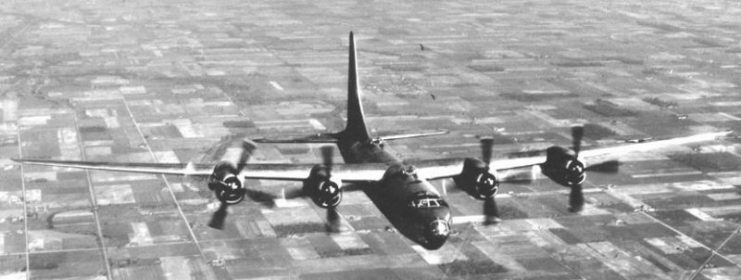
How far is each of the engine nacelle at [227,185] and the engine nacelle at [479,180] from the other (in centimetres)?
1428

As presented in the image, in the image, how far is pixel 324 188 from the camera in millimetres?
54500

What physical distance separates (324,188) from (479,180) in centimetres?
997

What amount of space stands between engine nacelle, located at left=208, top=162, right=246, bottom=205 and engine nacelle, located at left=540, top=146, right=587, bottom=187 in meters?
20.9

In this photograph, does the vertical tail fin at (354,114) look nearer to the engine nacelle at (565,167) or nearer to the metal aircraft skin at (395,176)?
the metal aircraft skin at (395,176)

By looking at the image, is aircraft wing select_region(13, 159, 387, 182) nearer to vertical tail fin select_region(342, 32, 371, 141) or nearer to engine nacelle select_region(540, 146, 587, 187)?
vertical tail fin select_region(342, 32, 371, 141)

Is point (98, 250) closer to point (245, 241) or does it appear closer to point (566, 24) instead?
point (245, 241)

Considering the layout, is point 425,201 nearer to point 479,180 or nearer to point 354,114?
point 479,180

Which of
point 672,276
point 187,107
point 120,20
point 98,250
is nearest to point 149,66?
point 187,107

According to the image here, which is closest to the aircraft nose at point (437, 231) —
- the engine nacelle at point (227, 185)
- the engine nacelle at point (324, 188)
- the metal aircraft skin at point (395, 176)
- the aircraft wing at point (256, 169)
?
the metal aircraft skin at point (395, 176)

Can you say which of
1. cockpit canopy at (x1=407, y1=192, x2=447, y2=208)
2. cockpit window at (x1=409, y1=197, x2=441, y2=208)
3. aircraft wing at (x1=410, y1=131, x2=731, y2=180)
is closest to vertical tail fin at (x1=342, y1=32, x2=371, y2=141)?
aircraft wing at (x1=410, y1=131, x2=731, y2=180)

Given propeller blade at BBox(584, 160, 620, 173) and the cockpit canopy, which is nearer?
the cockpit canopy

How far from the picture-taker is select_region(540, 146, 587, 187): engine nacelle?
195ft

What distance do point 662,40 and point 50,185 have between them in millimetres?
123389

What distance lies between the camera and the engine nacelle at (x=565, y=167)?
195ft
